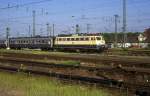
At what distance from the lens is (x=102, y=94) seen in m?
12.1

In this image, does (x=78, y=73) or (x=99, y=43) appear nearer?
(x=78, y=73)

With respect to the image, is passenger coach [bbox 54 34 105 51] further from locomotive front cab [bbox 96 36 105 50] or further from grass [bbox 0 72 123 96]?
grass [bbox 0 72 123 96]

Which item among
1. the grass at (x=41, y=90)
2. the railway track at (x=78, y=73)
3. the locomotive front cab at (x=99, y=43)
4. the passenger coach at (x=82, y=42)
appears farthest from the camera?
the passenger coach at (x=82, y=42)

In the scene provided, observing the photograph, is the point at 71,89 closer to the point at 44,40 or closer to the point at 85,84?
the point at 85,84

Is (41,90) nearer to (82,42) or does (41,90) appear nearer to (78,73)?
(78,73)

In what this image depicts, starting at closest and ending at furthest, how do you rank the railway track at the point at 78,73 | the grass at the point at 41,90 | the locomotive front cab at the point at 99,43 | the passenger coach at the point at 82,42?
1. the grass at the point at 41,90
2. the railway track at the point at 78,73
3. the locomotive front cab at the point at 99,43
4. the passenger coach at the point at 82,42

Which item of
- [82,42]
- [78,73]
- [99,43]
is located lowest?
[78,73]

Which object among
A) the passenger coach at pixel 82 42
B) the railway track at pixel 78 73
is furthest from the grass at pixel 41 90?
the passenger coach at pixel 82 42

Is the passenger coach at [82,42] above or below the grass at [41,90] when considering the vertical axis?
above

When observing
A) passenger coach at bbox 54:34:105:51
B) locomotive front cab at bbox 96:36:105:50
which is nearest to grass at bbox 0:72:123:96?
locomotive front cab at bbox 96:36:105:50

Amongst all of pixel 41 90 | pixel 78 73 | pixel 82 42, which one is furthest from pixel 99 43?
pixel 41 90

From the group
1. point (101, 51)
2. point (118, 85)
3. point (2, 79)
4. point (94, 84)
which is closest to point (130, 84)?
point (118, 85)

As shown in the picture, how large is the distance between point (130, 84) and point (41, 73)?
700cm

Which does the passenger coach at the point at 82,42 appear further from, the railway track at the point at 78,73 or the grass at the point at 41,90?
the grass at the point at 41,90
